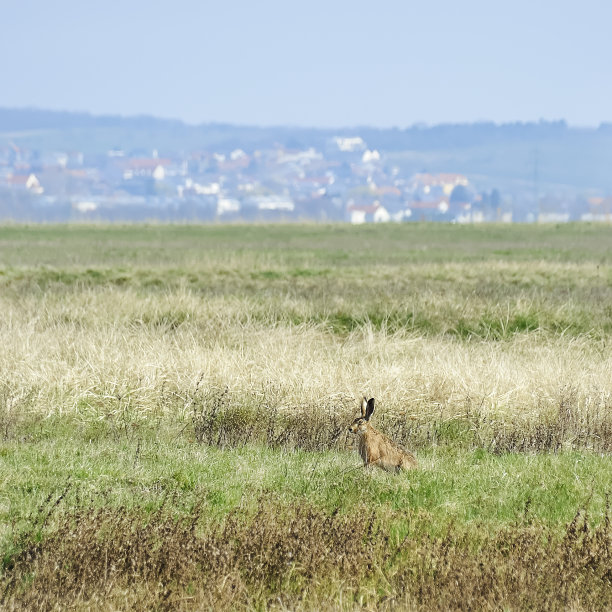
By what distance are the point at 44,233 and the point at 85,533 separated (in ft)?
243

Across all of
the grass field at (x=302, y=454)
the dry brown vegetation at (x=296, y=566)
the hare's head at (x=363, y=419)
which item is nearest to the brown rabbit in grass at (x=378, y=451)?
the hare's head at (x=363, y=419)

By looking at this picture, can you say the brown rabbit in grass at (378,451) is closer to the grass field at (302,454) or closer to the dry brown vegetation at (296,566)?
the grass field at (302,454)

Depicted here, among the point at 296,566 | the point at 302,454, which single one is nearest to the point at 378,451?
the point at 302,454

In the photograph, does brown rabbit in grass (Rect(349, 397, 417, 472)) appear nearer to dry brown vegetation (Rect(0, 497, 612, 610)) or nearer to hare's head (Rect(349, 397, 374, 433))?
hare's head (Rect(349, 397, 374, 433))

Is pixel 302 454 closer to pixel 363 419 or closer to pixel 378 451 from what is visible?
pixel 378 451

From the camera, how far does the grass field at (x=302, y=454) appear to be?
7418mm

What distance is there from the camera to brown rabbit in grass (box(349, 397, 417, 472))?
31.4 ft

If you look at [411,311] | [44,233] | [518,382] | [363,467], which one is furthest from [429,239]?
[363,467]

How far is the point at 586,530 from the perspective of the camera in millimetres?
7777

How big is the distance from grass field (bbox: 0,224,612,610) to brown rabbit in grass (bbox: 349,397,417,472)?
16cm

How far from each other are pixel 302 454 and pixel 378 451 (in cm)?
175

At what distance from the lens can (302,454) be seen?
11.4 metres

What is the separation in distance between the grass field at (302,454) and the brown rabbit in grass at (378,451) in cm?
16

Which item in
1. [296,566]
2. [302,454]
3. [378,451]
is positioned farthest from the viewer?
[302,454]
